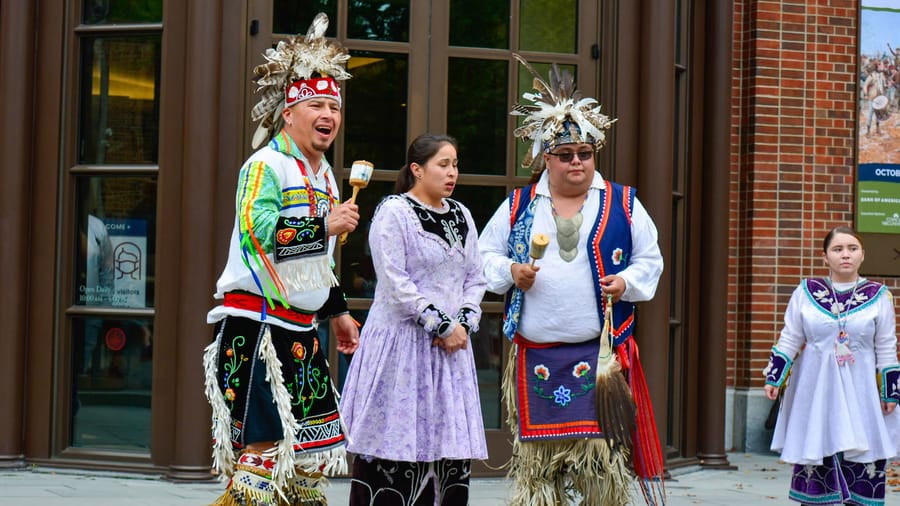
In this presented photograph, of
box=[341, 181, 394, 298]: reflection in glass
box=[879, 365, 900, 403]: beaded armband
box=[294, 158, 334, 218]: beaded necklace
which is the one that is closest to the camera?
box=[294, 158, 334, 218]: beaded necklace

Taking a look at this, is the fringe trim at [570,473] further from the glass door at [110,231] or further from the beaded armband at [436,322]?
the glass door at [110,231]

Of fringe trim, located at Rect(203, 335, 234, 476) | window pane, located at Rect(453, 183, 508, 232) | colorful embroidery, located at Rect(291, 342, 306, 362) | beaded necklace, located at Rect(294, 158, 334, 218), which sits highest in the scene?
window pane, located at Rect(453, 183, 508, 232)

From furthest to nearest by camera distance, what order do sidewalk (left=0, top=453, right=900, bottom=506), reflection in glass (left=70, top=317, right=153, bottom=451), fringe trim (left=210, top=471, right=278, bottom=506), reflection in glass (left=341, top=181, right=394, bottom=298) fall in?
reflection in glass (left=341, top=181, right=394, bottom=298), reflection in glass (left=70, top=317, right=153, bottom=451), sidewalk (left=0, top=453, right=900, bottom=506), fringe trim (left=210, top=471, right=278, bottom=506)

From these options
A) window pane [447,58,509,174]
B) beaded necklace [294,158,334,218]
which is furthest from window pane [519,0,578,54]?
beaded necklace [294,158,334,218]

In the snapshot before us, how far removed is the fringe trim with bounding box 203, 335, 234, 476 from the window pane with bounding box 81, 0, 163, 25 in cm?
347

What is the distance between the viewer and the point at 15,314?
816cm

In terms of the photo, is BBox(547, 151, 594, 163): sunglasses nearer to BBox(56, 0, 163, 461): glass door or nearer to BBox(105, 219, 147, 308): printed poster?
BBox(56, 0, 163, 461): glass door

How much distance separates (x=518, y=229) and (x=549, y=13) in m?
2.59

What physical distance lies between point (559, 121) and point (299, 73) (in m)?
1.47

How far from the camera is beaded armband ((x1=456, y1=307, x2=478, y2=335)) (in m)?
5.92

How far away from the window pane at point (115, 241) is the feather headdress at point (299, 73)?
8.96 feet

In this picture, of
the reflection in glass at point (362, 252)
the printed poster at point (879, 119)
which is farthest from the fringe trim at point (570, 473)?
the printed poster at point (879, 119)

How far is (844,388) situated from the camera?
746 centimetres

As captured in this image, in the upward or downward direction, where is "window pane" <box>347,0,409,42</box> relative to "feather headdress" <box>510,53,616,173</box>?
upward
